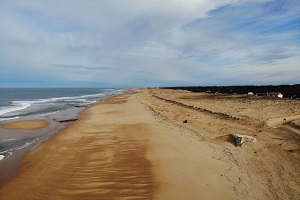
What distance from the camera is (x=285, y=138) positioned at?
11.2m

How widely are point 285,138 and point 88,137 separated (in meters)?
10.7

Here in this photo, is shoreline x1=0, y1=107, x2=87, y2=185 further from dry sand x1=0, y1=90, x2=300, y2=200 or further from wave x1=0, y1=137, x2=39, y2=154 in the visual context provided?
dry sand x1=0, y1=90, x2=300, y2=200

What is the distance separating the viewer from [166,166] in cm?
897

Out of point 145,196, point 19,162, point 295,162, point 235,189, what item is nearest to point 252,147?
point 295,162

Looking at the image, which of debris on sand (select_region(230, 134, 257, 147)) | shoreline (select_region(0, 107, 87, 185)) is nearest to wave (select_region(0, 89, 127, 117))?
shoreline (select_region(0, 107, 87, 185))

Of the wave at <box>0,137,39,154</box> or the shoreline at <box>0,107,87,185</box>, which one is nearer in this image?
the shoreline at <box>0,107,87,185</box>

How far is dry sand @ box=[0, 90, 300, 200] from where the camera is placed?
23.0ft

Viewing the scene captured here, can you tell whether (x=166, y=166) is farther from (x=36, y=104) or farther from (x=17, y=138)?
(x=36, y=104)

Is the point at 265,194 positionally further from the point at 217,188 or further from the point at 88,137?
the point at 88,137

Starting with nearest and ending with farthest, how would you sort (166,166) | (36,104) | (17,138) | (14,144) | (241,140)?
(166,166)
(241,140)
(14,144)
(17,138)
(36,104)

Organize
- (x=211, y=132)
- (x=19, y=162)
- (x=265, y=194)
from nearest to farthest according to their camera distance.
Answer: (x=265, y=194) < (x=19, y=162) < (x=211, y=132)

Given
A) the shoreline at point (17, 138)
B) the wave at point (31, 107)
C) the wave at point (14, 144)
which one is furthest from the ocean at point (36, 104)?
the wave at point (14, 144)

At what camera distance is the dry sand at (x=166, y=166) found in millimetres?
7000

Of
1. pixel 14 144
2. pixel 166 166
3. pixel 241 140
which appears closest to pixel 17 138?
pixel 14 144
